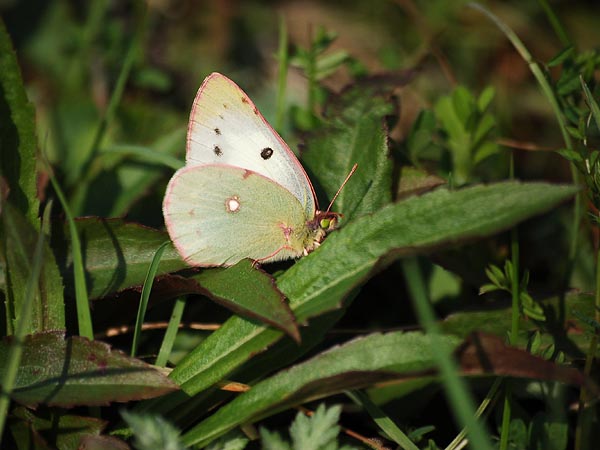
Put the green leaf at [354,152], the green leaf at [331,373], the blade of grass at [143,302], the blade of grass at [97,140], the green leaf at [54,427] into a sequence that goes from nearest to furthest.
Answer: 1. the green leaf at [331,373]
2. the green leaf at [54,427]
3. the blade of grass at [143,302]
4. the green leaf at [354,152]
5. the blade of grass at [97,140]

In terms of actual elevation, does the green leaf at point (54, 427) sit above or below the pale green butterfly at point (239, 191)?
below

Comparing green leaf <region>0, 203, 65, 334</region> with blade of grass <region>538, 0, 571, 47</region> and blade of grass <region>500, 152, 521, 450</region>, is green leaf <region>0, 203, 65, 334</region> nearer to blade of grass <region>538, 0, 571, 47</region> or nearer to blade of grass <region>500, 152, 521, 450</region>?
blade of grass <region>500, 152, 521, 450</region>

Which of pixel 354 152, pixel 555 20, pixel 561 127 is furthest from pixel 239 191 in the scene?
pixel 555 20

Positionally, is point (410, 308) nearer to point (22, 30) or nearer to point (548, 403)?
point (548, 403)

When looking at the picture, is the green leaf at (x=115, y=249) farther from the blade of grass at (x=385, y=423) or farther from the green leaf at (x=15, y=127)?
the blade of grass at (x=385, y=423)

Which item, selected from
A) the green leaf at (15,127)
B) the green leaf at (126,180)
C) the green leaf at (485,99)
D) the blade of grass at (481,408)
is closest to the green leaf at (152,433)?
the blade of grass at (481,408)

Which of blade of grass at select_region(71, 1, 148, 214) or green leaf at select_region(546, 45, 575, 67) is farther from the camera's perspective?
blade of grass at select_region(71, 1, 148, 214)

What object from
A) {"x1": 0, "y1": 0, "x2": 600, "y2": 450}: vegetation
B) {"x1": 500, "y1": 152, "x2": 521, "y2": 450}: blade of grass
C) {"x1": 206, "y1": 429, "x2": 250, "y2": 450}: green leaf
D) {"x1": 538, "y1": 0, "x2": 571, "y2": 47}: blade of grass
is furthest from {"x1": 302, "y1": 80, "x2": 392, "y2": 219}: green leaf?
{"x1": 206, "y1": 429, "x2": 250, "y2": 450}: green leaf
